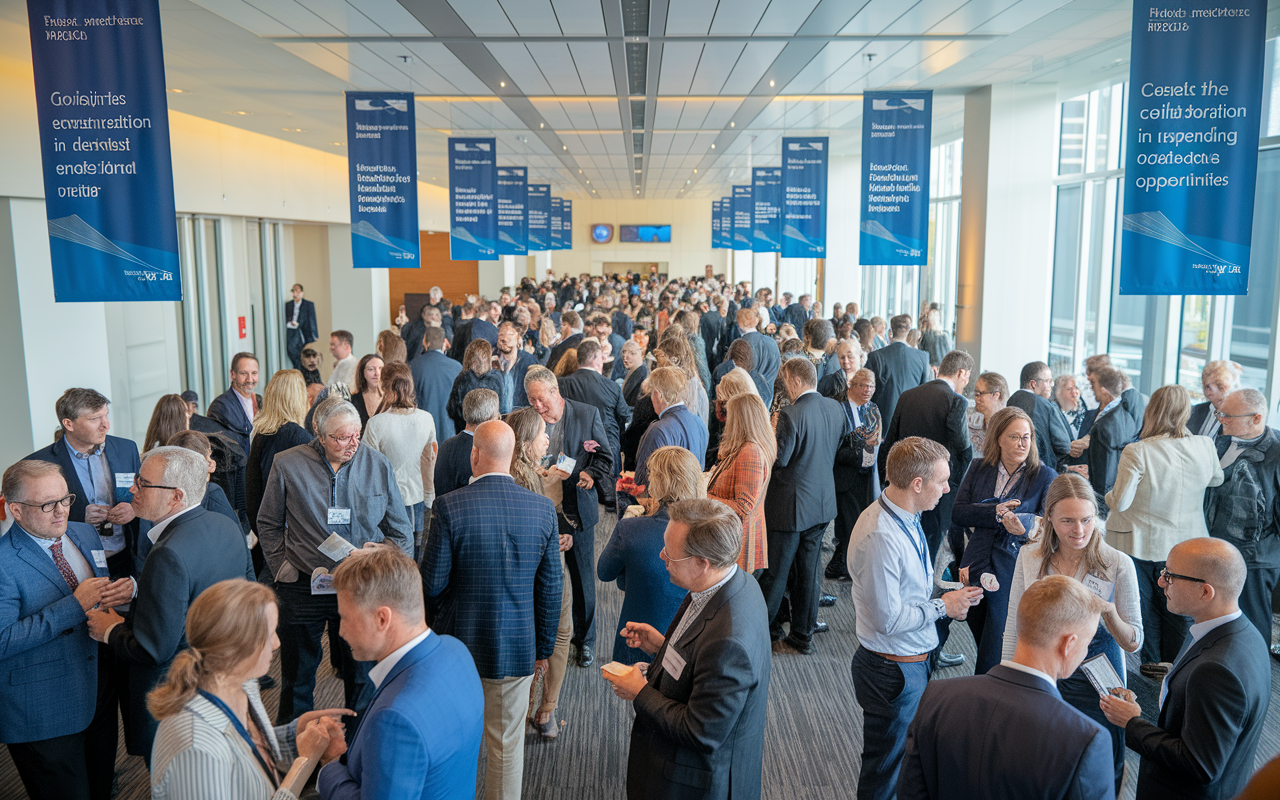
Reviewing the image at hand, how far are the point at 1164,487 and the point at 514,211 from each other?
14.7 m

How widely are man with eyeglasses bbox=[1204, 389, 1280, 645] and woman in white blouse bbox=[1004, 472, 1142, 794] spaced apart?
5.91 feet

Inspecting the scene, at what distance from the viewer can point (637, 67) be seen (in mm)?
9297

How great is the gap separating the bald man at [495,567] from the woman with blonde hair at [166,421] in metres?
2.04

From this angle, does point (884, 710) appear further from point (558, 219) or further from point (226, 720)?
point (558, 219)

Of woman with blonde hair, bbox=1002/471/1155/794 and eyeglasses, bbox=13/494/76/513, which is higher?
eyeglasses, bbox=13/494/76/513

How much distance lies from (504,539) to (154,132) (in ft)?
10.1

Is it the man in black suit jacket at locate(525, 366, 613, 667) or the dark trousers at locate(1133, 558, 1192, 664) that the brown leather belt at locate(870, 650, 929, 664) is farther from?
the man in black suit jacket at locate(525, 366, 613, 667)

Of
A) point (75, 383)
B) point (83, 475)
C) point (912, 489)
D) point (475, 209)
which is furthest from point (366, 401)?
point (475, 209)

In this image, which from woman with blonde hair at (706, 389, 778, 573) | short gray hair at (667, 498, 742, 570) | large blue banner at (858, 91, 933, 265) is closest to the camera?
short gray hair at (667, 498, 742, 570)

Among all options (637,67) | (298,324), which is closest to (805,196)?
(637,67)

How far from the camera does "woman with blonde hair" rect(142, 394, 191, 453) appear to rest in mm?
4363

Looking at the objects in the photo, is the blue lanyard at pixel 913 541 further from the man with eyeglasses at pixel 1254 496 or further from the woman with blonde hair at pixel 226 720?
the man with eyeglasses at pixel 1254 496

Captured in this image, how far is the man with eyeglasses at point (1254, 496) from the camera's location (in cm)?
427

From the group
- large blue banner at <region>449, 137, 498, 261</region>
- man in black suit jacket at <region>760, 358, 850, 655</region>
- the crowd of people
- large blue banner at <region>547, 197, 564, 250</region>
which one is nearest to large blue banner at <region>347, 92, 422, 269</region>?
the crowd of people
